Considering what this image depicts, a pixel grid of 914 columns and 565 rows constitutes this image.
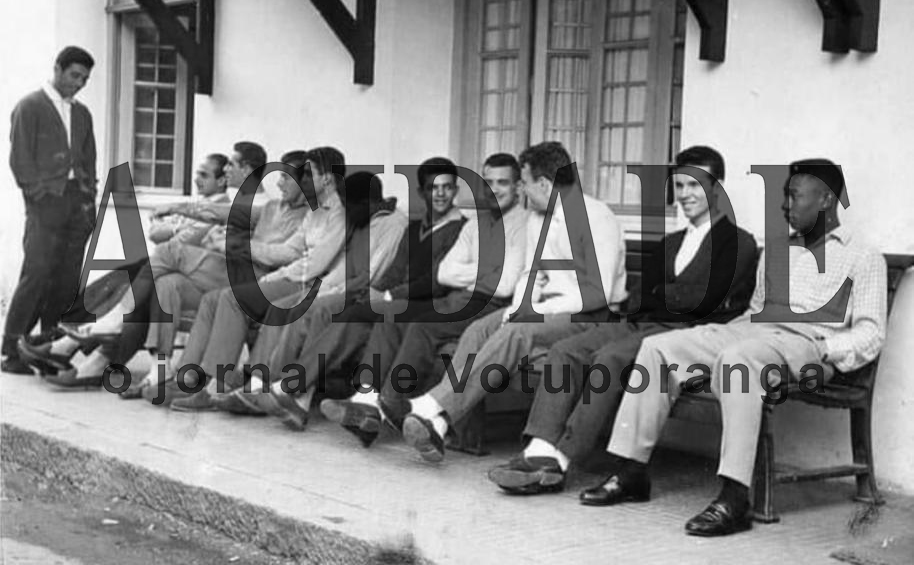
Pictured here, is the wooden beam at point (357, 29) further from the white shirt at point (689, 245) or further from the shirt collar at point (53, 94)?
the white shirt at point (689, 245)

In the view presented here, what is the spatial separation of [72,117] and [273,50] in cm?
139

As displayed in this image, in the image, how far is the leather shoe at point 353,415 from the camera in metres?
6.52

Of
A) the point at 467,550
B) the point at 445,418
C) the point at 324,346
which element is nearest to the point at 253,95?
the point at 324,346

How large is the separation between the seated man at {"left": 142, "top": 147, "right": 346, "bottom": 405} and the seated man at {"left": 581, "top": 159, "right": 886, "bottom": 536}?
8.04 feet

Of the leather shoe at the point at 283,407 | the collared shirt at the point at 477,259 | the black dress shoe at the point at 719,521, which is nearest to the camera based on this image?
the black dress shoe at the point at 719,521

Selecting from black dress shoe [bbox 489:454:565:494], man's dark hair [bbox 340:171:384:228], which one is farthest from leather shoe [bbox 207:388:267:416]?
black dress shoe [bbox 489:454:565:494]

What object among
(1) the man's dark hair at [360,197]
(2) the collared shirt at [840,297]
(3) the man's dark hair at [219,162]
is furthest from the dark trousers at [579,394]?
(3) the man's dark hair at [219,162]

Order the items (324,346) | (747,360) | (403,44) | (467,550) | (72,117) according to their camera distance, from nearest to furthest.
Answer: (467,550), (747,360), (324,346), (403,44), (72,117)

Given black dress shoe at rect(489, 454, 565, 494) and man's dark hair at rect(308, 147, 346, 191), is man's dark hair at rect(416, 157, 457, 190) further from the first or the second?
black dress shoe at rect(489, 454, 565, 494)

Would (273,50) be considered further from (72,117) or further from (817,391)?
(817,391)

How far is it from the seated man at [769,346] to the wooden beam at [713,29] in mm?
951

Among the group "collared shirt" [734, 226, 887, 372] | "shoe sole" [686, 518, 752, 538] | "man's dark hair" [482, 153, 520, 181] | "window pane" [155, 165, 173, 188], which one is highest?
"man's dark hair" [482, 153, 520, 181]

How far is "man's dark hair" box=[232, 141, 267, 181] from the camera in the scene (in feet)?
28.5

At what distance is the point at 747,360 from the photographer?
5.30 meters
